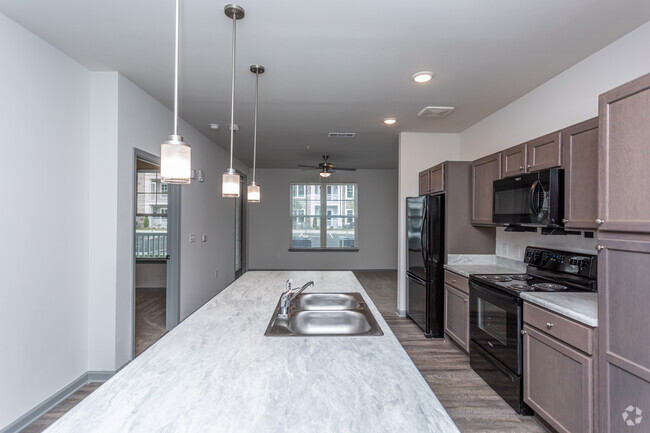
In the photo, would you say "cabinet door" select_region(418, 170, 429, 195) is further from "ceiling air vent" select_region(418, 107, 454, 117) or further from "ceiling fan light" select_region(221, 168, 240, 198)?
"ceiling fan light" select_region(221, 168, 240, 198)

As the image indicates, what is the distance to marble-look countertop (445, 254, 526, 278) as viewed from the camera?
3168 mm

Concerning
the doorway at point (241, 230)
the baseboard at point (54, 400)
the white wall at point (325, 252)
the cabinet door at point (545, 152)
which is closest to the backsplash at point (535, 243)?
the cabinet door at point (545, 152)

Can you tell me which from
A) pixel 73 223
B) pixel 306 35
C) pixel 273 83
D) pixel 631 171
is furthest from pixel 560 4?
pixel 73 223

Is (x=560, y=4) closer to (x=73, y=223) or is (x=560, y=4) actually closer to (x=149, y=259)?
(x=73, y=223)

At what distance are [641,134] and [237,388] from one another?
1965mm

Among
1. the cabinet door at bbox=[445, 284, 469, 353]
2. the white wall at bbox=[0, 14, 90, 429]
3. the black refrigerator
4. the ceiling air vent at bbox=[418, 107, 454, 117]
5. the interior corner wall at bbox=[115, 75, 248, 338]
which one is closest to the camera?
the white wall at bbox=[0, 14, 90, 429]

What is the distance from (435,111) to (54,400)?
4152 millimetres

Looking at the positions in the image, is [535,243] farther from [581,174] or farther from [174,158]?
[174,158]

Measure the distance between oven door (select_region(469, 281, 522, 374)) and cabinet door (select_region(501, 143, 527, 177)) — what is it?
101cm

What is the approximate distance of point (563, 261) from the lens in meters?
2.56

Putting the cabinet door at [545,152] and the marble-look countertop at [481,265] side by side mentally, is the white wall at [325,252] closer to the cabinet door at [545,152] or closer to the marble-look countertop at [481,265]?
the marble-look countertop at [481,265]

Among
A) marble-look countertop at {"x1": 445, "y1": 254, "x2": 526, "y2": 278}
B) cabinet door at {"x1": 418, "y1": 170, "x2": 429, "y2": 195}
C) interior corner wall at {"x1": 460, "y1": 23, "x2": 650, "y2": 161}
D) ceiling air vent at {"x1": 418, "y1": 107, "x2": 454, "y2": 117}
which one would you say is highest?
ceiling air vent at {"x1": 418, "y1": 107, "x2": 454, "y2": 117}

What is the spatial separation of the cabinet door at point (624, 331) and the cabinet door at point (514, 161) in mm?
1179

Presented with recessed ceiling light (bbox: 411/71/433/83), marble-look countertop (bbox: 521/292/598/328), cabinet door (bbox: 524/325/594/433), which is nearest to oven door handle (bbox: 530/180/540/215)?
marble-look countertop (bbox: 521/292/598/328)
